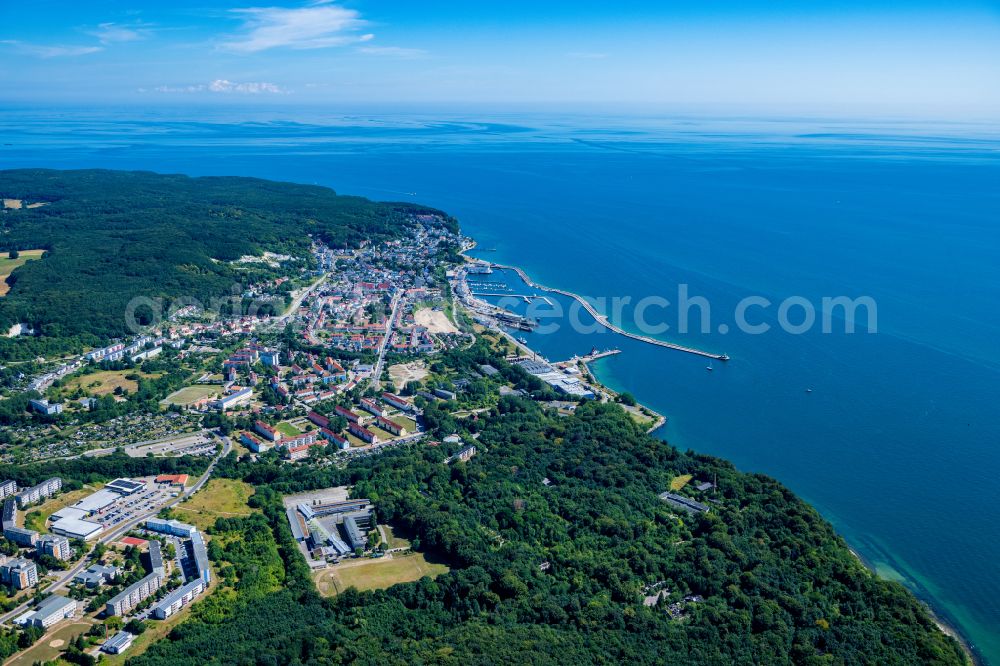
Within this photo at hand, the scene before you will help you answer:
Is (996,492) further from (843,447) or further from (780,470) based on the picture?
(780,470)

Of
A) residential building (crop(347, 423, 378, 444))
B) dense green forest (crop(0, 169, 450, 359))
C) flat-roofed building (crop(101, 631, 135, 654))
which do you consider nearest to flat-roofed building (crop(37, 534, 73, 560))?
flat-roofed building (crop(101, 631, 135, 654))

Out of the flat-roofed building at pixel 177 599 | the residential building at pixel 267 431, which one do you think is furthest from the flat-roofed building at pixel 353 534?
the residential building at pixel 267 431

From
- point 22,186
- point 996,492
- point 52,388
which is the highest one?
point 22,186

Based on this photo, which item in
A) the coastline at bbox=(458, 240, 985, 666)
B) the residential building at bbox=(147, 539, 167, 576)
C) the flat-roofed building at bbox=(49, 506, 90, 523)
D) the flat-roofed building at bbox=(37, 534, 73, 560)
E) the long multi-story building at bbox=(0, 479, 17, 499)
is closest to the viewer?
the coastline at bbox=(458, 240, 985, 666)

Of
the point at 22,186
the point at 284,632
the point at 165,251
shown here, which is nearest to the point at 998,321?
the point at 284,632

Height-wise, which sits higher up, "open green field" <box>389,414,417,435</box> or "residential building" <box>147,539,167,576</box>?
"residential building" <box>147,539,167,576</box>

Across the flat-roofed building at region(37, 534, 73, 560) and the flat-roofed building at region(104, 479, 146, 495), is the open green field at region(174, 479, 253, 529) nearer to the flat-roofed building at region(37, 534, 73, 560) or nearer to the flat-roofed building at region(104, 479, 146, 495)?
the flat-roofed building at region(104, 479, 146, 495)

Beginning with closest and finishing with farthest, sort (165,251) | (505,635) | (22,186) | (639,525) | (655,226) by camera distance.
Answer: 1. (505,635)
2. (639,525)
3. (165,251)
4. (655,226)
5. (22,186)
